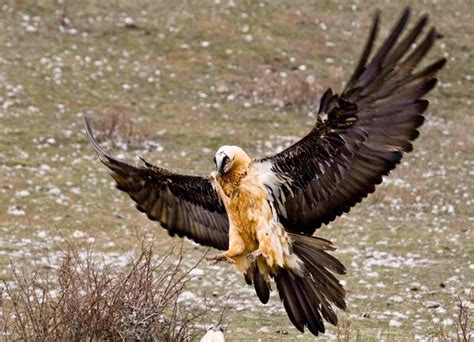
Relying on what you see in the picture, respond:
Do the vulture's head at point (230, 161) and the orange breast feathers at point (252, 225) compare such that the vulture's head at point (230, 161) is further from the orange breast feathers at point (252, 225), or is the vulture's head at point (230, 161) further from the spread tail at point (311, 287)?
the spread tail at point (311, 287)

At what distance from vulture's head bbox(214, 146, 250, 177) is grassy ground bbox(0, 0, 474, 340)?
142 cm

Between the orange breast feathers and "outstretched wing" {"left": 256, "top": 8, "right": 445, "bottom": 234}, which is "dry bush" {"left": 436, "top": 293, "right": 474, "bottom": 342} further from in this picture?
the orange breast feathers

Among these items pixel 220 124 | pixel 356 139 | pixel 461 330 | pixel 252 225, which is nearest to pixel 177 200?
pixel 252 225

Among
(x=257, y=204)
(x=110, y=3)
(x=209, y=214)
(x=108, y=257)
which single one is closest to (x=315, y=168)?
(x=257, y=204)

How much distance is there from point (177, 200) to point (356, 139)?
1.74m

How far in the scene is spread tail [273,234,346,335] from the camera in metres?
6.78

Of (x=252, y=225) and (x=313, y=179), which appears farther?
(x=313, y=179)

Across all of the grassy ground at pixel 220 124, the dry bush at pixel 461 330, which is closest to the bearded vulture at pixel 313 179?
the grassy ground at pixel 220 124

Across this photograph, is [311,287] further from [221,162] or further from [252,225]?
[221,162]

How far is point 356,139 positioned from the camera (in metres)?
6.44

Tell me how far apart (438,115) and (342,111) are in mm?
11759

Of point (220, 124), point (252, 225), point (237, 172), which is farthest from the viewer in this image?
point (220, 124)

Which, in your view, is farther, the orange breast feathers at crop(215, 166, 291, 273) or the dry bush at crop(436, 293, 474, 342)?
the orange breast feathers at crop(215, 166, 291, 273)

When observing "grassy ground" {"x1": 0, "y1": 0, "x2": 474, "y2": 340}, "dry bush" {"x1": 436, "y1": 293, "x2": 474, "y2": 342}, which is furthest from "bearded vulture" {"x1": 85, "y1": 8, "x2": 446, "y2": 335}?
"dry bush" {"x1": 436, "y1": 293, "x2": 474, "y2": 342}
